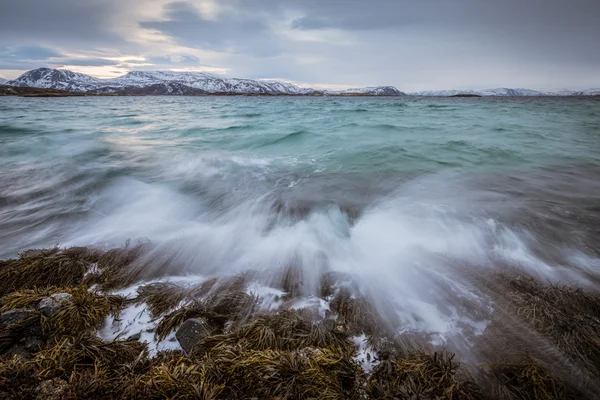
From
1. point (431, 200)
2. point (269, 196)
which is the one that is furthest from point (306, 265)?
point (431, 200)

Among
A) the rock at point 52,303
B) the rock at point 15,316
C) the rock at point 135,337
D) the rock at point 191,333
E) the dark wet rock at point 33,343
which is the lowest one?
the rock at point 135,337

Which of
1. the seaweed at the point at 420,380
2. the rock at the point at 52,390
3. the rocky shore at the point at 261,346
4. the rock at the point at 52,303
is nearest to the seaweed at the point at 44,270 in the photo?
the rocky shore at the point at 261,346

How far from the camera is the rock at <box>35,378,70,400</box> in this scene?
5.80 ft

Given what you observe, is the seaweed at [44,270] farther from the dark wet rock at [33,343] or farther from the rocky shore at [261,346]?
the dark wet rock at [33,343]

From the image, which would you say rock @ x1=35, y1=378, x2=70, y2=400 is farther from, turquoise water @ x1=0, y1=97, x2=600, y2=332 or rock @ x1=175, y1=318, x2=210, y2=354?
turquoise water @ x1=0, y1=97, x2=600, y2=332

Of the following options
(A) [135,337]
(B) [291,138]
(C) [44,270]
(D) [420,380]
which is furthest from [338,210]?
(B) [291,138]

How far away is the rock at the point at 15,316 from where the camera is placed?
234 cm

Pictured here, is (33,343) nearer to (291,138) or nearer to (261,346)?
(261,346)

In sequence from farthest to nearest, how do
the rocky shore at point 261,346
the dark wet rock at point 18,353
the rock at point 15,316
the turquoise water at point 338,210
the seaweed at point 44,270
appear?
the turquoise water at point 338,210 < the seaweed at point 44,270 < the rock at point 15,316 < the dark wet rock at point 18,353 < the rocky shore at point 261,346

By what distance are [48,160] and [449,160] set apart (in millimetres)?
15299

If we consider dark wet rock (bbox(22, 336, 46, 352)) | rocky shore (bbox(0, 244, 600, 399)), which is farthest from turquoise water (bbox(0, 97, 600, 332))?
dark wet rock (bbox(22, 336, 46, 352))

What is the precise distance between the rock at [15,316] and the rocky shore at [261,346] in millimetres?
11

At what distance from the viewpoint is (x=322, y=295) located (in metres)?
3.36

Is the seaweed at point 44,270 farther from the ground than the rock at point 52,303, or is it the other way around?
the rock at point 52,303
